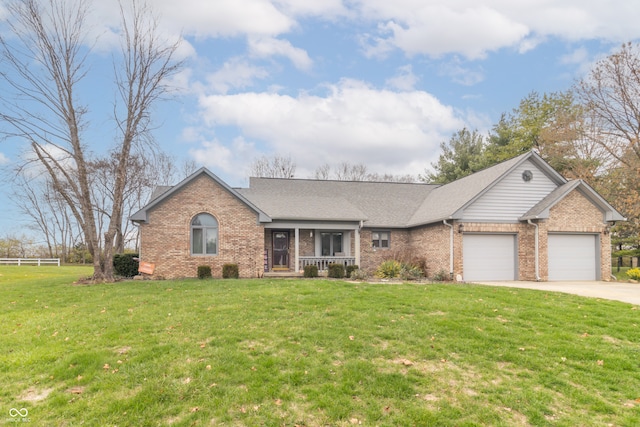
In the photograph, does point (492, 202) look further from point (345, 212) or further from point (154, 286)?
point (154, 286)

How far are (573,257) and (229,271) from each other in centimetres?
1592

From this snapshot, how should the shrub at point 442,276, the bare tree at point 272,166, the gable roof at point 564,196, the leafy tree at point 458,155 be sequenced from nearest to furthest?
the shrub at point 442,276 → the gable roof at point 564,196 → the leafy tree at point 458,155 → the bare tree at point 272,166

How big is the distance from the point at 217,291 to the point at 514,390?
8.46m

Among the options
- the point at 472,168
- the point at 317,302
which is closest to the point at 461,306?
the point at 317,302

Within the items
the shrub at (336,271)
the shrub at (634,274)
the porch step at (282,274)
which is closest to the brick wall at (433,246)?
the shrub at (336,271)

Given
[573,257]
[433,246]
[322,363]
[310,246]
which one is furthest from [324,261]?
[322,363]

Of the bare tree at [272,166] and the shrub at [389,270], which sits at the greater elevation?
the bare tree at [272,166]

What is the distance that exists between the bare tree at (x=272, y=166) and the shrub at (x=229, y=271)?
24.9m

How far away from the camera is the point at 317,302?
9.33m

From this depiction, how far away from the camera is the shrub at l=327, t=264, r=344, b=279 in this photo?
17.2 m

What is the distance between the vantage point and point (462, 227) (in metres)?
16.8

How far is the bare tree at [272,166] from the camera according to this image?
4059cm

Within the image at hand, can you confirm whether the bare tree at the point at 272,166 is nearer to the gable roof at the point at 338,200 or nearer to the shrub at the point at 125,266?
the gable roof at the point at 338,200

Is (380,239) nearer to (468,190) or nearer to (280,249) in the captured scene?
(468,190)
